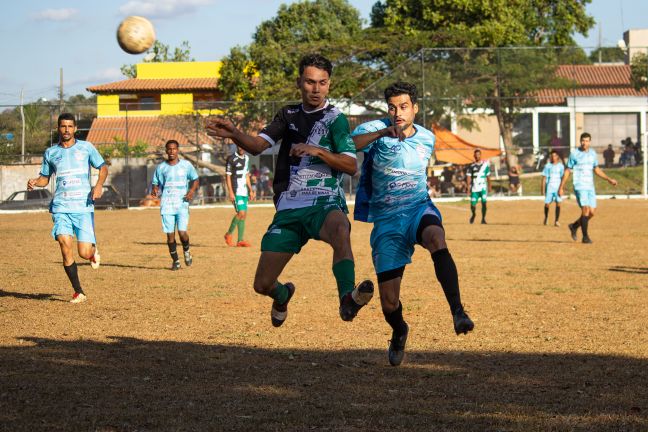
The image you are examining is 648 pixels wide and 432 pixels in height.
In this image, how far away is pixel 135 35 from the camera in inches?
819

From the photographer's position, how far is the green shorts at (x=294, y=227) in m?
7.30

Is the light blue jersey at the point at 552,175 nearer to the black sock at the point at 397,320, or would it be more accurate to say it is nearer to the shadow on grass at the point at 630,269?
the shadow on grass at the point at 630,269

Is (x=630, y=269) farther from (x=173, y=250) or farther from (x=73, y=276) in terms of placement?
(x=73, y=276)

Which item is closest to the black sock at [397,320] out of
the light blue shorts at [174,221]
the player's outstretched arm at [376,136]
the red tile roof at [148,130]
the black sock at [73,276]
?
the player's outstretched arm at [376,136]

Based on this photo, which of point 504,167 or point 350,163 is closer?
point 350,163

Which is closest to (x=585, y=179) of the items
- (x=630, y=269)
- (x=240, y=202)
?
(x=630, y=269)

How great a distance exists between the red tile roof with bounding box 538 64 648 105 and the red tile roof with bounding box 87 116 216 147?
15.6 m

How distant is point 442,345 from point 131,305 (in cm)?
454

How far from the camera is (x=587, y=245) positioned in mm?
20594

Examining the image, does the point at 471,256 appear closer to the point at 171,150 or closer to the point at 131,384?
the point at 171,150

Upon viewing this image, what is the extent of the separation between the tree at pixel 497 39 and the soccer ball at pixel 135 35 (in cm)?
2516

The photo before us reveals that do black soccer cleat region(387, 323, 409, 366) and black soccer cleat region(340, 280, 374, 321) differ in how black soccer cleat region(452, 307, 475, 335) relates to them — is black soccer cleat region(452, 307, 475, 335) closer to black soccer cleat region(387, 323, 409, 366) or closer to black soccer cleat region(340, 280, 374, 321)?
black soccer cleat region(340, 280, 374, 321)

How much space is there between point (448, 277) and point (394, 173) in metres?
0.98

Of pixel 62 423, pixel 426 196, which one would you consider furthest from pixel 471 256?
pixel 62 423
